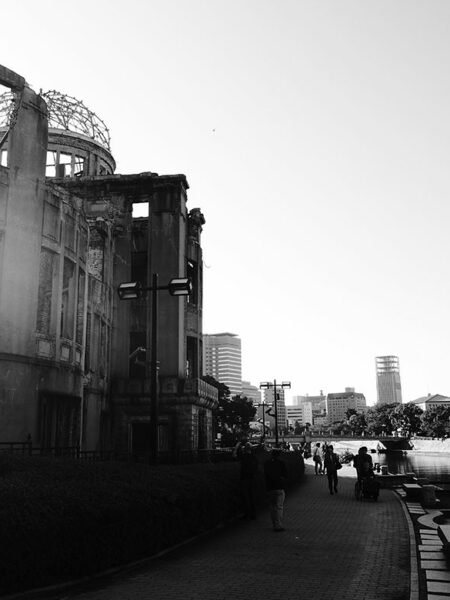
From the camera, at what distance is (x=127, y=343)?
38.4 metres

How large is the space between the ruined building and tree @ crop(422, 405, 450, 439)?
316 feet

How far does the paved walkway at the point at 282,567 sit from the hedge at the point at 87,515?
0.37 metres

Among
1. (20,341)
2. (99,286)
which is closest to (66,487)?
(20,341)

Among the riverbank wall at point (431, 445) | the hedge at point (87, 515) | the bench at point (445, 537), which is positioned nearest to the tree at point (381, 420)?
the riverbank wall at point (431, 445)

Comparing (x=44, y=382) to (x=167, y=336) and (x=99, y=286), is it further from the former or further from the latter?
(x=167, y=336)

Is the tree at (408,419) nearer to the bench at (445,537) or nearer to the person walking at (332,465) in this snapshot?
the person walking at (332,465)

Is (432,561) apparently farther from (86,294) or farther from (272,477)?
(86,294)

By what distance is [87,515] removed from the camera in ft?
28.6

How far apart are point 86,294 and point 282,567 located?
2112cm

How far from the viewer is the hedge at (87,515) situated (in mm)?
7707

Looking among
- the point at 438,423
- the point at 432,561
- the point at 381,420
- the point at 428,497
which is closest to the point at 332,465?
the point at 428,497

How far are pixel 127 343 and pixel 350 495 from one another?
20.6 m

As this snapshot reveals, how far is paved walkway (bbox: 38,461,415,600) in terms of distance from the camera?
791 centimetres

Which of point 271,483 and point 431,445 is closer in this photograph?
point 271,483
